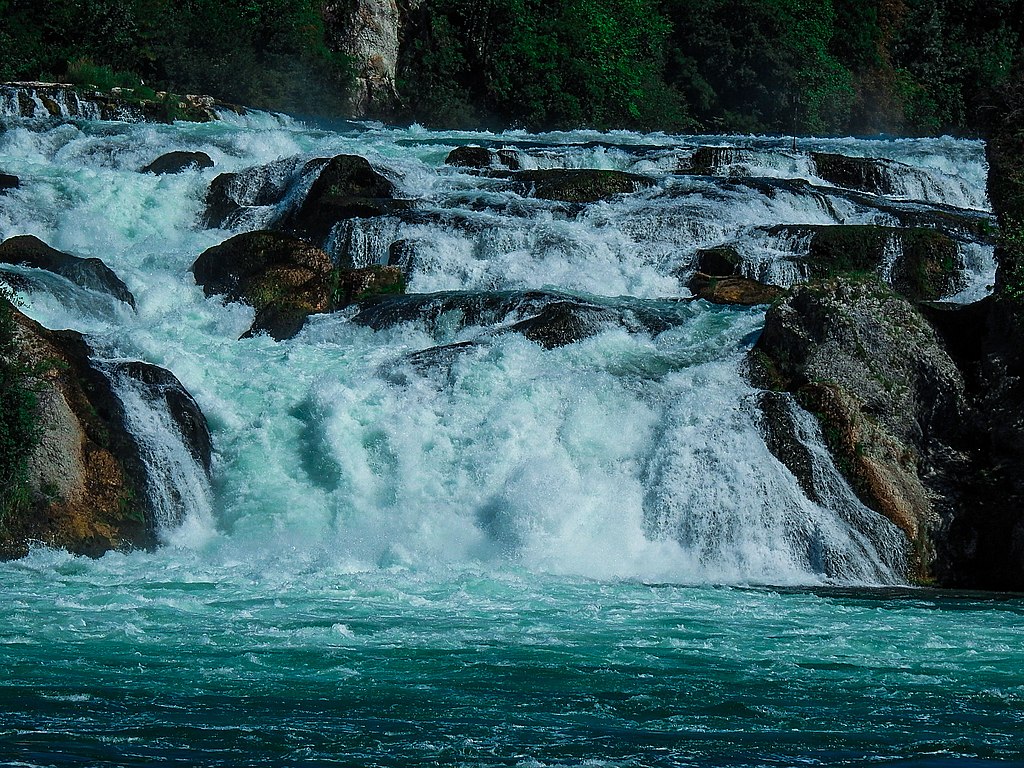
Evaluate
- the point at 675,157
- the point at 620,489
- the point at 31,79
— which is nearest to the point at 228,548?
the point at 620,489

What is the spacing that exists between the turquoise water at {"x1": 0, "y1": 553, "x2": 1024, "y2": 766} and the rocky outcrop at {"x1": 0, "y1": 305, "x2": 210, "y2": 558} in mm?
426

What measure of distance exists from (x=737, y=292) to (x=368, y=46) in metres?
27.7

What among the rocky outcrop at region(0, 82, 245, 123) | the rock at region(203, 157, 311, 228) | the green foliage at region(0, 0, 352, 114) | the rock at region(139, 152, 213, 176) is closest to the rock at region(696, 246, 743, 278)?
the rock at region(203, 157, 311, 228)

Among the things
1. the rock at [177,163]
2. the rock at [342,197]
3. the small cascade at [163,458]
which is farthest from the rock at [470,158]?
the small cascade at [163,458]

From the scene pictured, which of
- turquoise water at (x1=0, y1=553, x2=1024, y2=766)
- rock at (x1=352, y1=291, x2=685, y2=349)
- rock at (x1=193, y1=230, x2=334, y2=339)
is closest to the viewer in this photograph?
turquoise water at (x1=0, y1=553, x2=1024, y2=766)

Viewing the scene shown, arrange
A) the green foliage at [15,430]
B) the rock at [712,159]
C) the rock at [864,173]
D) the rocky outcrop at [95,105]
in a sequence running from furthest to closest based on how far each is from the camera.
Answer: the rocky outcrop at [95,105] < the rock at [864,173] < the rock at [712,159] < the green foliage at [15,430]

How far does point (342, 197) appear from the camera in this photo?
22.4 metres

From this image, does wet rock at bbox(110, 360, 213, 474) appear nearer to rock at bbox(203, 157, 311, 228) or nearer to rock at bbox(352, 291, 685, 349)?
rock at bbox(352, 291, 685, 349)

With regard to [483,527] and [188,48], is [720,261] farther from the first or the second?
[188,48]

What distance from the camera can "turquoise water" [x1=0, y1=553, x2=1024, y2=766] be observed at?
7012mm

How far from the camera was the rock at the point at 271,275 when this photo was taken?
19.2 meters

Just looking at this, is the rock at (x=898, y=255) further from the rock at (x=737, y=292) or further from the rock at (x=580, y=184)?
the rock at (x=580, y=184)

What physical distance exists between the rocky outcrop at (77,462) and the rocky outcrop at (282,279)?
4269 mm

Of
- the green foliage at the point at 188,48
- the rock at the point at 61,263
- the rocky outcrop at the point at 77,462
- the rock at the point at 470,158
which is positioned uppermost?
the green foliage at the point at 188,48
